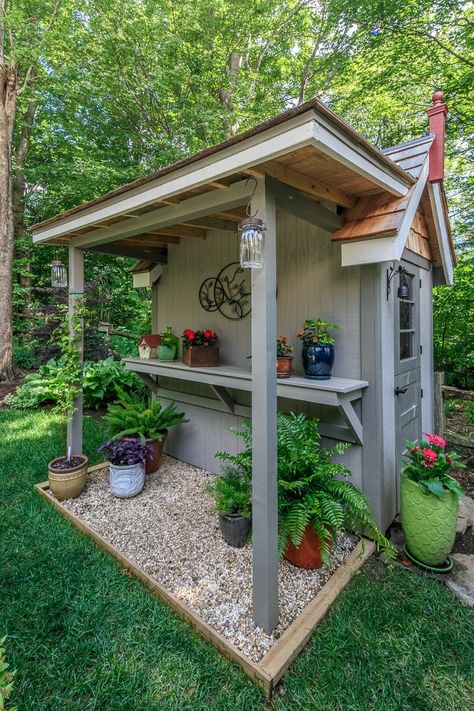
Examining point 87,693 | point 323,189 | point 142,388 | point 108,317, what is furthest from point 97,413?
point 323,189

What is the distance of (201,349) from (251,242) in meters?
1.69

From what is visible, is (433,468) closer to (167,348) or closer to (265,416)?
(265,416)

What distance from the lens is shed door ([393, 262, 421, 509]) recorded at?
2.63 metres

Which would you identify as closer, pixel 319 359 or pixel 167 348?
pixel 319 359

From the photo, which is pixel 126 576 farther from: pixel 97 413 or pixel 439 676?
pixel 97 413

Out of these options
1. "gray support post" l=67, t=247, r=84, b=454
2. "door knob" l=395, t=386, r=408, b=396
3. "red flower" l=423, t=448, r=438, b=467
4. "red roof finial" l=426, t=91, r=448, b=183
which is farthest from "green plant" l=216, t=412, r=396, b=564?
"red roof finial" l=426, t=91, r=448, b=183

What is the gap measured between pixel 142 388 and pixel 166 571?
3.78 m

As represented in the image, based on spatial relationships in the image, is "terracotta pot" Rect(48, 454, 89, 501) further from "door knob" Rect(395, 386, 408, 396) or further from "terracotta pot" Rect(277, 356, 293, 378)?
"door knob" Rect(395, 386, 408, 396)

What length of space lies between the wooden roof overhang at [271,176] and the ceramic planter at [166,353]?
1.26 metres

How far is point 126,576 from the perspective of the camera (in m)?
2.07

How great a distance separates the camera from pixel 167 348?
3477 millimetres

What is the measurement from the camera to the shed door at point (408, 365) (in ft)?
8.64

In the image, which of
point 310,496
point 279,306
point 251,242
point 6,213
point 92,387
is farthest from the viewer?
point 6,213

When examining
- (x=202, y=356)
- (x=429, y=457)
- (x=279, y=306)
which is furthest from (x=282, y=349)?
(x=429, y=457)
